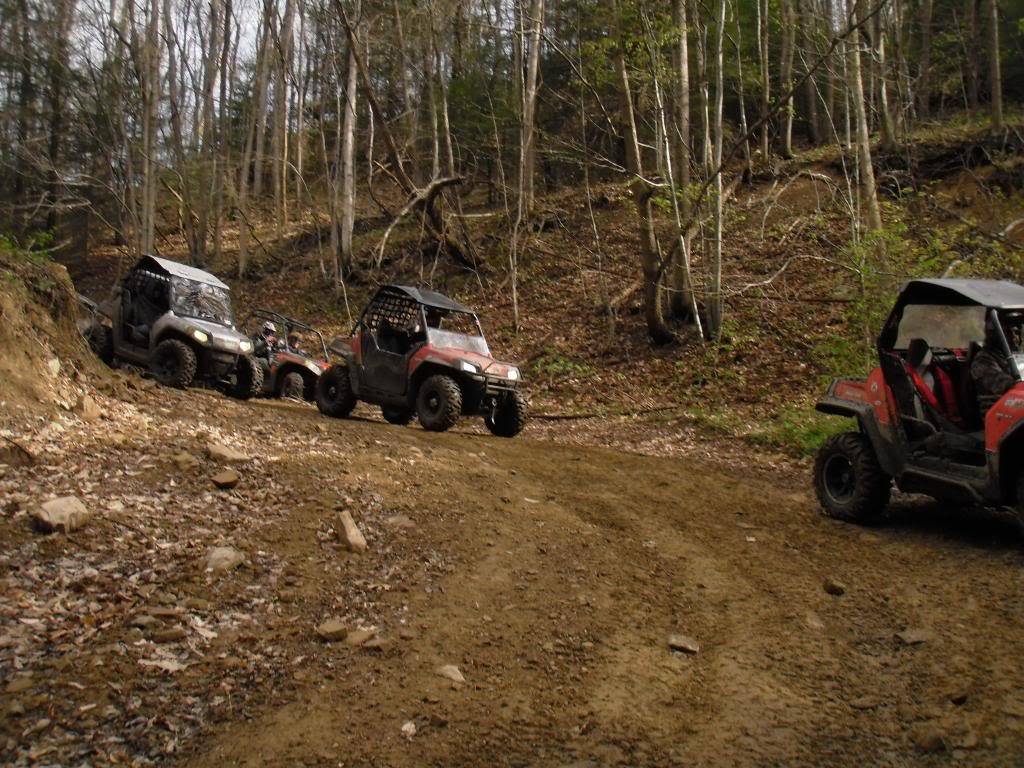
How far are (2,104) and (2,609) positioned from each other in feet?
101

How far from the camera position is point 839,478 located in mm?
7527

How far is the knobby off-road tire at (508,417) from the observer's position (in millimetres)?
11750

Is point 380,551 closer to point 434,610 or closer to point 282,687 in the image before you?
point 434,610

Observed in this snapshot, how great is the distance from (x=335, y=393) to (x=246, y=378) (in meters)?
1.83

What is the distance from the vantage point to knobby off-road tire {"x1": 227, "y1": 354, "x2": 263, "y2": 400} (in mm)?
13609

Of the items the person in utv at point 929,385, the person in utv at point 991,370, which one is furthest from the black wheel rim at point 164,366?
the person in utv at point 991,370

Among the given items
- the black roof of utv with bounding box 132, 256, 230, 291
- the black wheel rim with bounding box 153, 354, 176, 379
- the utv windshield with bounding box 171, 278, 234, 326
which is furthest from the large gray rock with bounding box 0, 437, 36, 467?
the black roof of utv with bounding box 132, 256, 230, 291

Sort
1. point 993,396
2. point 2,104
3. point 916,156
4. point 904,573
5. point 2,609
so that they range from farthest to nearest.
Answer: point 2,104, point 916,156, point 993,396, point 904,573, point 2,609

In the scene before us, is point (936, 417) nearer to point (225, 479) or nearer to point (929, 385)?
point (929, 385)

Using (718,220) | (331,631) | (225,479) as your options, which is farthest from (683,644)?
(718,220)

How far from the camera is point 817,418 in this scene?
1195 centimetres

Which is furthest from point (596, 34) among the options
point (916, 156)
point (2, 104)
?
point (2, 104)

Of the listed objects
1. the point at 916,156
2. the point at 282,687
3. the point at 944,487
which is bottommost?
the point at 282,687

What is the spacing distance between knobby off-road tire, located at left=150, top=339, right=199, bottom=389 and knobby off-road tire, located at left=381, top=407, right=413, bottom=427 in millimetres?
2869
